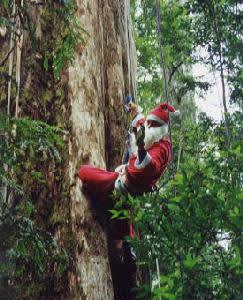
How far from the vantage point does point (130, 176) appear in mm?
3852

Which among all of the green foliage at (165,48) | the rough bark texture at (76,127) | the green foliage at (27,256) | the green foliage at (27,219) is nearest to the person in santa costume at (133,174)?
the rough bark texture at (76,127)

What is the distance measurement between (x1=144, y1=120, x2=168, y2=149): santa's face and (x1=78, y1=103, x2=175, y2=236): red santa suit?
1.6 inches

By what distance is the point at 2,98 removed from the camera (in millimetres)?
4051

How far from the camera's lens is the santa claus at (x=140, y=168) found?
11.8 feet

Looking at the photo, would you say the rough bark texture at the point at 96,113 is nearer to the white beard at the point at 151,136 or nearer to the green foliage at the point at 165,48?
the white beard at the point at 151,136

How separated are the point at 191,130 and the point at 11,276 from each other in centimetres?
882

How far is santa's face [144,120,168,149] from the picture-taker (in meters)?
4.35

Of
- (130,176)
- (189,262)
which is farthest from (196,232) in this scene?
(130,176)

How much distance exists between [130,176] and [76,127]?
613mm

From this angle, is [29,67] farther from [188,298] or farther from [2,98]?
[188,298]

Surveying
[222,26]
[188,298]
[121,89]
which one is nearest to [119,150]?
[121,89]

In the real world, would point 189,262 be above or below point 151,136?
below

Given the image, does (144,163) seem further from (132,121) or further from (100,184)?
(132,121)

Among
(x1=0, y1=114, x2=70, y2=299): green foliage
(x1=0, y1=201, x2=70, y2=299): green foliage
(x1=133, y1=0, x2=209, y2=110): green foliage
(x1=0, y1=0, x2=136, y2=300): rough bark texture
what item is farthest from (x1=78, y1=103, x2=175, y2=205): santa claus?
(x1=133, y1=0, x2=209, y2=110): green foliage
